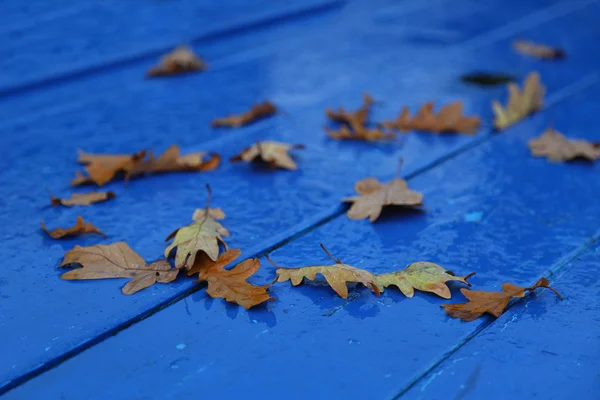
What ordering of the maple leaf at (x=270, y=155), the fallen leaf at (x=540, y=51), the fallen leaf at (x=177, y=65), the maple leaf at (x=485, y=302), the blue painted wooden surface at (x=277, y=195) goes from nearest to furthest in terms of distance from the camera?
the blue painted wooden surface at (x=277, y=195)
the maple leaf at (x=485, y=302)
the maple leaf at (x=270, y=155)
the fallen leaf at (x=177, y=65)
the fallen leaf at (x=540, y=51)

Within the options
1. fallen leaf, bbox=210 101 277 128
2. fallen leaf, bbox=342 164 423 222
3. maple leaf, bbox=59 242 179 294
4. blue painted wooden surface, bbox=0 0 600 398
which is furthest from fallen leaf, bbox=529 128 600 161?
maple leaf, bbox=59 242 179 294

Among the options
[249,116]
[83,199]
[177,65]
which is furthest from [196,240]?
[177,65]

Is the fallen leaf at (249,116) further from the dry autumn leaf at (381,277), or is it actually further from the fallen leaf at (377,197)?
the dry autumn leaf at (381,277)

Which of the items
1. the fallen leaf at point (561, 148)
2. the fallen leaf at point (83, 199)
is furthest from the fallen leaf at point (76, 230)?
the fallen leaf at point (561, 148)

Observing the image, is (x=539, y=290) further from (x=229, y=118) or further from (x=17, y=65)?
(x=17, y=65)

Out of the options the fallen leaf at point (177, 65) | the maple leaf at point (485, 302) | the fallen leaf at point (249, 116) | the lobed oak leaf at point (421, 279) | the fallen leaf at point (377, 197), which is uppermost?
the fallen leaf at point (177, 65)

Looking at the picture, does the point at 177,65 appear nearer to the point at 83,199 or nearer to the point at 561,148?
the point at 83,199

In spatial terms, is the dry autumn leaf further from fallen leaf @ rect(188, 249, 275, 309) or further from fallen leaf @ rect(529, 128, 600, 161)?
fallen leaf @ rect(529, 128, 600, 161)
